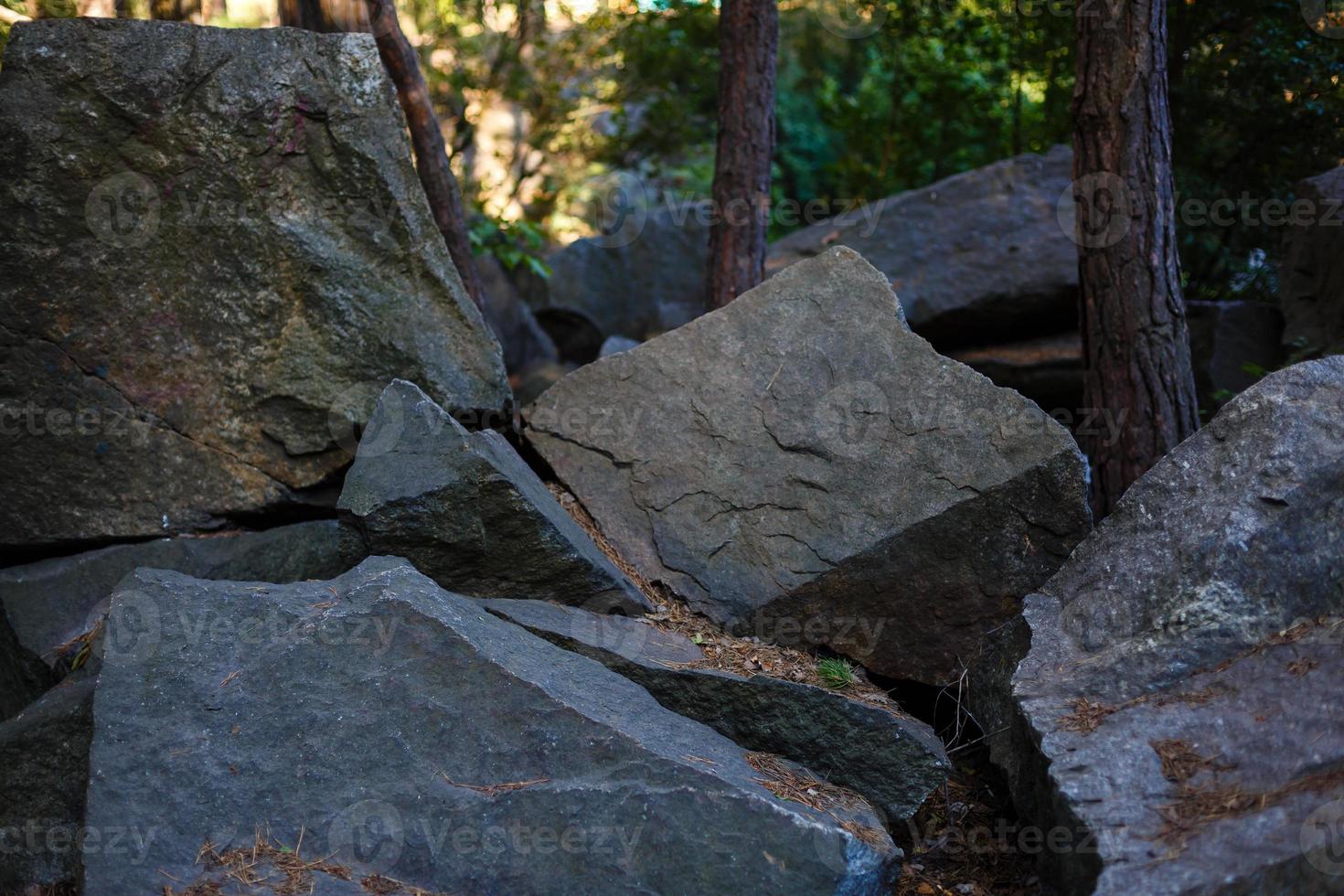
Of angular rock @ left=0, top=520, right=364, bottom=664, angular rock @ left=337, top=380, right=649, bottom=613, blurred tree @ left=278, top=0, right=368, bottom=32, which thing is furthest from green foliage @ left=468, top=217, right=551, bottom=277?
angular rock @ left=337, top=380, right=649, bottom=613

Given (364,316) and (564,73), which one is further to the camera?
(564,73)

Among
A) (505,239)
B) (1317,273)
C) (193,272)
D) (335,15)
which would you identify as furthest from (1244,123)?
(193,272)

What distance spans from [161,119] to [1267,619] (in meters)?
4.31

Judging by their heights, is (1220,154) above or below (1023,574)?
above

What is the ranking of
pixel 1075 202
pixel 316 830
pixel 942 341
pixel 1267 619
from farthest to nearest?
pixel 942 341
pixel 1075 202
pixel 1267 619
pixel 316 830

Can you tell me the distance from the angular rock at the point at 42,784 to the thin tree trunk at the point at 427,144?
3376mm

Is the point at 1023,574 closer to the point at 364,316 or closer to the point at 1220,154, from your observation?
the point at 364,316

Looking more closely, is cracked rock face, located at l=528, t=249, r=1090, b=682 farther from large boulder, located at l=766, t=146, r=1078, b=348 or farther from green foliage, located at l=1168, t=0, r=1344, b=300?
green foliage, located at l=1168, t=0, r=1344, b=300

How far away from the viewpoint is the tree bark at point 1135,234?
5.03 metres

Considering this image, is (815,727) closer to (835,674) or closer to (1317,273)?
(835,674)

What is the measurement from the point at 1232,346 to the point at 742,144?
3.25 m

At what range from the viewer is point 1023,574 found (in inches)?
161

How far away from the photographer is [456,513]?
149 inches

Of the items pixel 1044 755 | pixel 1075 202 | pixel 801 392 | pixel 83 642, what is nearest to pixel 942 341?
pixel 1075 202
